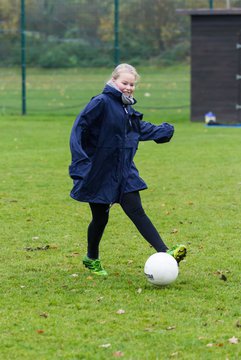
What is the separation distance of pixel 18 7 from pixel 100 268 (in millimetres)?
17098

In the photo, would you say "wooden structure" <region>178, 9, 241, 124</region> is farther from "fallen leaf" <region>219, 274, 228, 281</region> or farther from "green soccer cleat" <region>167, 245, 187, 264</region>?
"green soccer cleat" <region>167, 245, 187, 264</region>

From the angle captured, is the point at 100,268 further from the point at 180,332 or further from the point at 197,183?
the point at 197,183

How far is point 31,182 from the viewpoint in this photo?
488 inches

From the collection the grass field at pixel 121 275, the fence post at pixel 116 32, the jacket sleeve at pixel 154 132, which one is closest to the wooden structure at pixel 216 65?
the fence post at pixel 116 32

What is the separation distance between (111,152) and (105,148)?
5 cm

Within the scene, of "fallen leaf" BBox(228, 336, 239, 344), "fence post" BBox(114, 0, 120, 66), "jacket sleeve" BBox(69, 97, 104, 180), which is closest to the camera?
"fallen leaf" BBox(228, 336, 239, 344)

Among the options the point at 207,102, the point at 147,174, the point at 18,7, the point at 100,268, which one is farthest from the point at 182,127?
the point at 100,268

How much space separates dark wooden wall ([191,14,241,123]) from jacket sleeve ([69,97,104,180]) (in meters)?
14.6

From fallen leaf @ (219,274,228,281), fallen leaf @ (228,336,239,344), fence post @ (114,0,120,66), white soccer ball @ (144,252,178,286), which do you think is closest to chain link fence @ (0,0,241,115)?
fence post @ (114,0,120,66)

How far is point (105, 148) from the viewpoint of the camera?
6863mm

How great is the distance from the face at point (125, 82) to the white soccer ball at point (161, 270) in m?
1.28

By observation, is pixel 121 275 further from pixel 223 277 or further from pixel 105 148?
pixel 105 148

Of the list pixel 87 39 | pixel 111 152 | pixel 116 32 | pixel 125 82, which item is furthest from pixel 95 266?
pixel 87 39

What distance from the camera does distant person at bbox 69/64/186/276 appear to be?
6797mm
